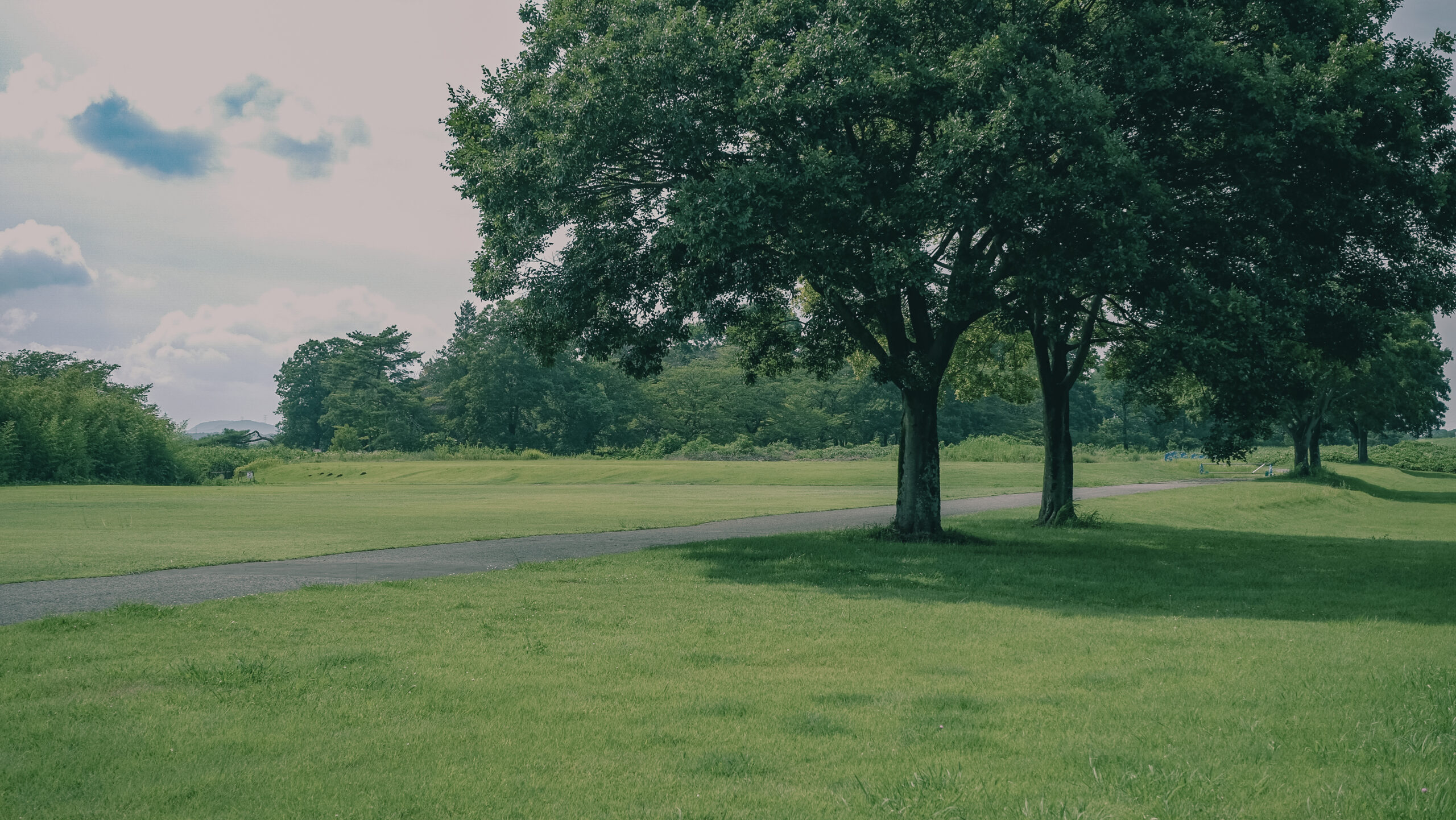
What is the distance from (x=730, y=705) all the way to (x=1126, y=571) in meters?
11.1

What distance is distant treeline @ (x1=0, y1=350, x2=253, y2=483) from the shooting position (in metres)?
44.7

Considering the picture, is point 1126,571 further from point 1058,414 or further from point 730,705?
point 730,705

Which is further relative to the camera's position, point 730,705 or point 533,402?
point 533,402

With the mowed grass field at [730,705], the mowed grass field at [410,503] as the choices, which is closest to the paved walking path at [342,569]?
the mowed grass field at [410,503]

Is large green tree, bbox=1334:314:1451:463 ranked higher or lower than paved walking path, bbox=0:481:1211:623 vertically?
higher

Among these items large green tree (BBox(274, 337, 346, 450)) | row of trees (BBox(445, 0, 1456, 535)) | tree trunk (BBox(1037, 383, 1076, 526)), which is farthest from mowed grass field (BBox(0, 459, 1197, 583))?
large green tree (BBox(274, 337, 346, 450))

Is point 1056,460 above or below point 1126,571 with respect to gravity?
above

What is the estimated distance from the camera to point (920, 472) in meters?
20.2

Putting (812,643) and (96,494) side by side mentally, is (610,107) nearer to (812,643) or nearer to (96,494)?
(812,643)

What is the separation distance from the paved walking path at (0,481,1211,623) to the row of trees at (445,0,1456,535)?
4536 mm

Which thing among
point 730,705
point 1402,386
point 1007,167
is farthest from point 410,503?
point 1402,386

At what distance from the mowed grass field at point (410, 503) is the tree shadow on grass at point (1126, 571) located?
656 cm

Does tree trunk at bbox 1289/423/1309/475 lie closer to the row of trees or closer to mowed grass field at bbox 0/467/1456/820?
the row of trees

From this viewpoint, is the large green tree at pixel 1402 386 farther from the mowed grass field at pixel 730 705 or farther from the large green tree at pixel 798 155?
the mowed grass field at pixel 730 705
